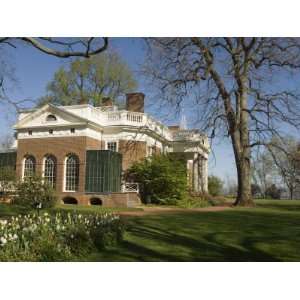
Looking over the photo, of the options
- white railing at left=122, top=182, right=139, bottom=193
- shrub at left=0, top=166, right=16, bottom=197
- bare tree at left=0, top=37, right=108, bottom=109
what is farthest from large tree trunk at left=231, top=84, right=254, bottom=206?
shrub at left=0, top=166, right=16, bottom=197

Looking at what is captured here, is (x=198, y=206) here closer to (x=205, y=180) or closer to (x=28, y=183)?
(x=205, y=180)

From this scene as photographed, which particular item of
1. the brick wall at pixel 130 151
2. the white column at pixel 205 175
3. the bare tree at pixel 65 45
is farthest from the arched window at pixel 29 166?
the white column at pixel 205 175

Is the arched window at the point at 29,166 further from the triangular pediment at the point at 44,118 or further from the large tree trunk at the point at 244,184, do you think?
the large tree trunk at the point at 244,184

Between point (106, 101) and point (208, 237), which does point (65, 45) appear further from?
point (208, 237)

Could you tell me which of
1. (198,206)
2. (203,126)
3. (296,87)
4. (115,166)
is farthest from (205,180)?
(296,87)


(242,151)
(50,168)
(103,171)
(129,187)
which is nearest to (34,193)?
(50,168)

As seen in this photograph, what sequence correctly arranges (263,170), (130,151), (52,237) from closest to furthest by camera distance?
(52,237)
(263,170)
(130,151)

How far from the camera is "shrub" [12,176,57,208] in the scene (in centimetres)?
586

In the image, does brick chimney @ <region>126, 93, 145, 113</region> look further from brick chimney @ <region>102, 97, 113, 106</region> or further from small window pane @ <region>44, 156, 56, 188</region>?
small window pane @ <region>44, 156, 56, 188</region>

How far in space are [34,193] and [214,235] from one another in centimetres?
281

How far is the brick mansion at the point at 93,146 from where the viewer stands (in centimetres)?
611

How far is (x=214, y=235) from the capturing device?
17.8ft

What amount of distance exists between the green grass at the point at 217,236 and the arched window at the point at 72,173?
3.53 feet

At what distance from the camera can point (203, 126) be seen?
259 inches
